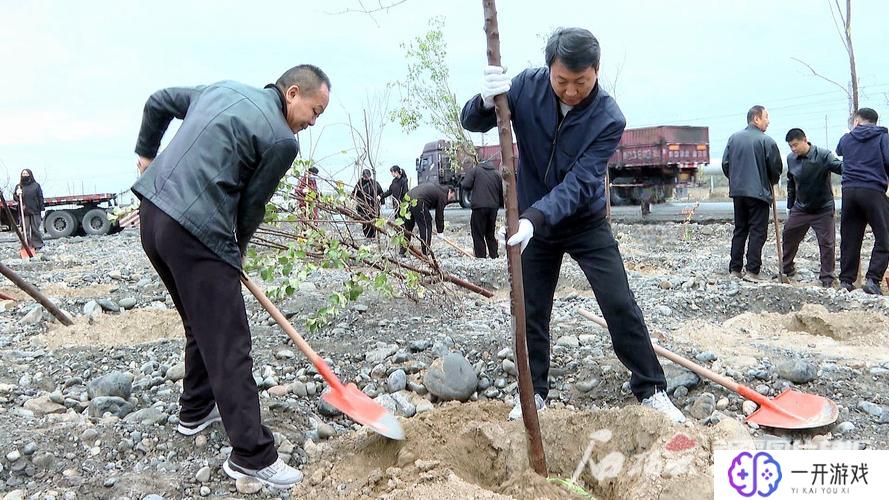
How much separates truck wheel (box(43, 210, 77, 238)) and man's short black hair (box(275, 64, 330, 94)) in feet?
60.1

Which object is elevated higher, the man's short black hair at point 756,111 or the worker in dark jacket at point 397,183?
the man's short black hair at point 756,111

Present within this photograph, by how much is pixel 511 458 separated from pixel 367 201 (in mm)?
2799

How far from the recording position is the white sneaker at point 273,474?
2.55m

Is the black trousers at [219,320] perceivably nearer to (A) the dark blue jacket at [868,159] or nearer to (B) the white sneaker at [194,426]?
(B) the white sneaker at [194,426]

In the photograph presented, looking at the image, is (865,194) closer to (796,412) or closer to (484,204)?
(796,412)

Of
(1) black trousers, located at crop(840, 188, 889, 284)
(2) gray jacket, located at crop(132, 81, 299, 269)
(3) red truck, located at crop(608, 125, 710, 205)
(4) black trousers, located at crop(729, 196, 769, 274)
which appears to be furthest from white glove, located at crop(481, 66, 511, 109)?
(3) red truck, located at crop(608, 125, 710, 205)

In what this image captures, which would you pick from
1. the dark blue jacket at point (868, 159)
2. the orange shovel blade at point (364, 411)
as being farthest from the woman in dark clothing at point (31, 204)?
the dark blue jacket at point (868, 159)

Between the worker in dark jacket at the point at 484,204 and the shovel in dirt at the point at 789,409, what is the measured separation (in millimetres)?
6149

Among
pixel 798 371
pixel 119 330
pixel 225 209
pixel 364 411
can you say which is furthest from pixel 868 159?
pixel 119 330

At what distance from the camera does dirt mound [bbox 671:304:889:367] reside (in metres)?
4.27

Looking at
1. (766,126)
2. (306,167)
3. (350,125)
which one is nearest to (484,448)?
(306,167)

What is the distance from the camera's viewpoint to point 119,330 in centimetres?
521

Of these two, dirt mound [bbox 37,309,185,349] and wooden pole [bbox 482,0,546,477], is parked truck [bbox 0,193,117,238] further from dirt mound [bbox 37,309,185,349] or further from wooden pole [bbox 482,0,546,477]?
wooden pole [bbox 482,0,546,477]

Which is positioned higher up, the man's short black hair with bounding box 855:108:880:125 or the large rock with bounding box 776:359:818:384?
the man's short black hair with bounding box 855:108:880:125
